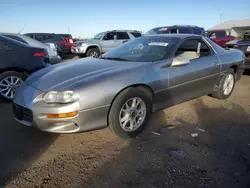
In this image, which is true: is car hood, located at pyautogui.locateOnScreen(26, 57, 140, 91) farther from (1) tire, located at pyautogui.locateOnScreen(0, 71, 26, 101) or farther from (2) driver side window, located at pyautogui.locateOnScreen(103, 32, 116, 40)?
(2) driver side window, located at pyautogui.locateOnScreen(103, 32, 116, 40)

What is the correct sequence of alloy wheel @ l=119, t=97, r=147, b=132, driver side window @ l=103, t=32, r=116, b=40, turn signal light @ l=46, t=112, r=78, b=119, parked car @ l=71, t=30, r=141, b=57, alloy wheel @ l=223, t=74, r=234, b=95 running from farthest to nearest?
1. driver side window @ l=103, t=32, r=116, b=40
2. parked car @ l=71, t=30, r=141, b=57
3. alloy wheel @ l=223, t=74, r=234, b=95
4. alloy wheel @ l=119, t=97, r=147, b=132
5. turn signal light @ l=46, t=112, r=78, b=119

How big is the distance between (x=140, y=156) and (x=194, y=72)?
1866 millimetres

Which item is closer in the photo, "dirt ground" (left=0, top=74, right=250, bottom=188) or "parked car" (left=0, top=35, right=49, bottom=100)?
"dirt ground" (left=0, top=74, right=250, bottom=188)

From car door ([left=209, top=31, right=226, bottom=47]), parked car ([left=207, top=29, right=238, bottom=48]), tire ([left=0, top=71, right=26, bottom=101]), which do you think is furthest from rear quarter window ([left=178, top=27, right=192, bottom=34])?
tire ([left=0, top=71, right=26, bottom=101])

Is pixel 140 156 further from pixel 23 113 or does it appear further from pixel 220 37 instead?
pixel 220 37

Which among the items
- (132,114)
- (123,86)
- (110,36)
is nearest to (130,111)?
(132,114)

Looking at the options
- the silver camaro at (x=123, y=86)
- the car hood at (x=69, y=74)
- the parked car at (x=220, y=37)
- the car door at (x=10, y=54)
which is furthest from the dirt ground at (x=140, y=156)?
the parked car at (x=220, y=37)

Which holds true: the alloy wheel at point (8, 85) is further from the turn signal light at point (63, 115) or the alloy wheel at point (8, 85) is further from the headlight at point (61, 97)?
the turn signal light at point (63, 115)

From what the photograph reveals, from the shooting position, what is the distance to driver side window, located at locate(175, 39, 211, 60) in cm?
402

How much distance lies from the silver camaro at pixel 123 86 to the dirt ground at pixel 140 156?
1.03 feet

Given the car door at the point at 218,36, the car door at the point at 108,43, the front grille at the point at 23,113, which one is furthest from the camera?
the car door at the point at 218,36

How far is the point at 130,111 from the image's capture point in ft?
10.2

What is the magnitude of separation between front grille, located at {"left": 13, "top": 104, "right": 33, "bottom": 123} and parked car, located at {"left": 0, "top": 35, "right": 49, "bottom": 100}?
1902 mm

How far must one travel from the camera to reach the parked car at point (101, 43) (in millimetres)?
12211
